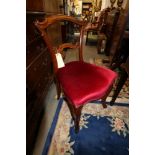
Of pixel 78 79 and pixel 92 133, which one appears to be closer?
pixel 78 79

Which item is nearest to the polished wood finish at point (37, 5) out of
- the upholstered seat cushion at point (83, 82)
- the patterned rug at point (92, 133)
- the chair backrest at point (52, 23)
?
the chair backrest at point (52, 23)

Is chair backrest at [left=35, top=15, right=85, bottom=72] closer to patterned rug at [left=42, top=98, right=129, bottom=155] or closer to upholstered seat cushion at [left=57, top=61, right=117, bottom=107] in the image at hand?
upholstered seat cushion at [left=57, top=61, right=117, bottom=107]

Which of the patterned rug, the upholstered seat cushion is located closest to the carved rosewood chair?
the upholstered seat cushion

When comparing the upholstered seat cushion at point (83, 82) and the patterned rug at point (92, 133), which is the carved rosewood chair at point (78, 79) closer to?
the upholstered seat cushion at point (83, 82)

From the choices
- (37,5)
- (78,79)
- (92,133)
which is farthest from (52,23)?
(92,133)

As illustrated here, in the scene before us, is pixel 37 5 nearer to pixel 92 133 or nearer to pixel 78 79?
pixel 78 79

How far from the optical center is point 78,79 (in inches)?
46.6

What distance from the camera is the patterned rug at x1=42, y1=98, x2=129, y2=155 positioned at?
1.17 meters

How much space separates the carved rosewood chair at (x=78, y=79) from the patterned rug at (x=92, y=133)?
0.11 metres

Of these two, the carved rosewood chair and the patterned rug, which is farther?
the patterned rug

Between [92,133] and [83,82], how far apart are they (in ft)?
1.65

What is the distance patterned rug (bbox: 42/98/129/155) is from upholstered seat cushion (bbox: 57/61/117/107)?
1.23 feet
